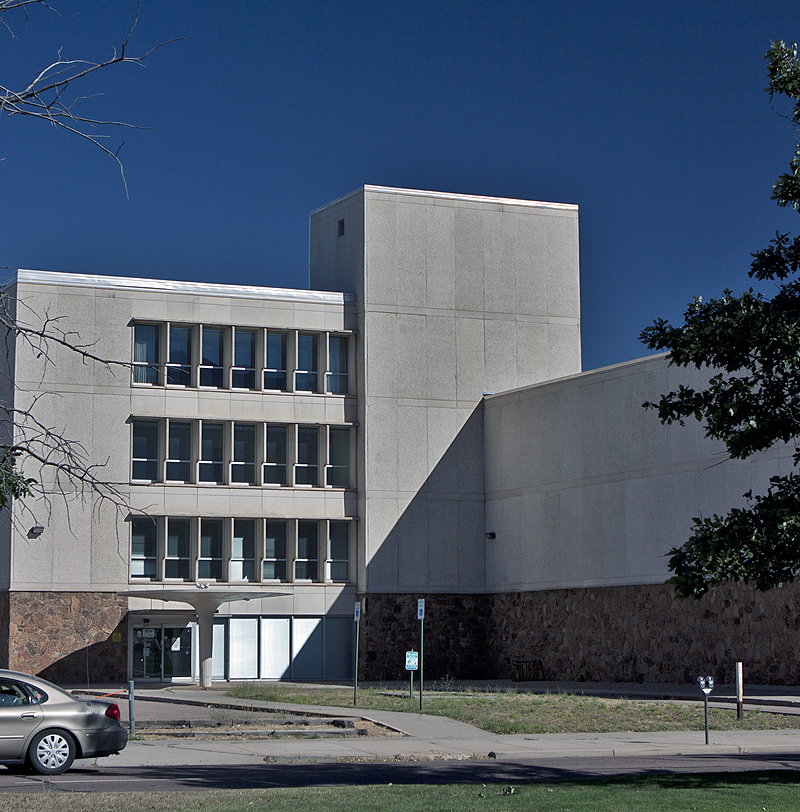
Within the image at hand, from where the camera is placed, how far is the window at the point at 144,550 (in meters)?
43.6

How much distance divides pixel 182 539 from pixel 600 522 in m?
15.1

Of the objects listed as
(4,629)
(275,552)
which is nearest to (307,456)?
(275,552)

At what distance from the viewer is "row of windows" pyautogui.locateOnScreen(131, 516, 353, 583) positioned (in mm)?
43906

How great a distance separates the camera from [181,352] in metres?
45.1

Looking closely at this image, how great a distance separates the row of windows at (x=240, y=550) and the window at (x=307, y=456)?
159 centimetres

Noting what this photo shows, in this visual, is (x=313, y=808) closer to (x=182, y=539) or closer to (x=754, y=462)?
(x=754, y=462)

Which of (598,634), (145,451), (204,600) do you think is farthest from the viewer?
(145,451)

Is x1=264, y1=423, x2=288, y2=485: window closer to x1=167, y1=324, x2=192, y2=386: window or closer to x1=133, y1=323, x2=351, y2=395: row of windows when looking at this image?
x1=133, y1=323, x2=351, y2=395: row of windows

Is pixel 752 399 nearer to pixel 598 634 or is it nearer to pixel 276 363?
pixel 598 634

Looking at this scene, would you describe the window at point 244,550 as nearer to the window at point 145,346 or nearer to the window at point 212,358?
the window at point 212,358

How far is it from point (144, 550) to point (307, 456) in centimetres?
704

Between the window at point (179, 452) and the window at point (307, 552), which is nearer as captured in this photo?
the window at point (179, 452)

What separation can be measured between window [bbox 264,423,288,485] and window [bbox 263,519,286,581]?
159cm

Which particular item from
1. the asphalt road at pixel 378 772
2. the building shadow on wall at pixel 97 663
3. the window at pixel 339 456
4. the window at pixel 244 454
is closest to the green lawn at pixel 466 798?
the asphalt road at pixel 378 772
